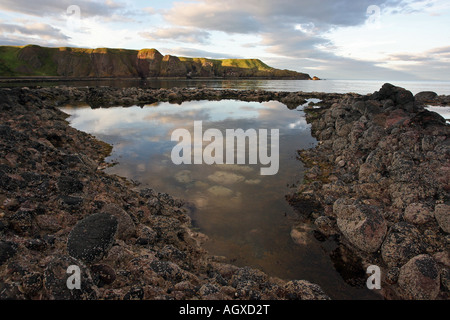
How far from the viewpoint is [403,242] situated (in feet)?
28.8

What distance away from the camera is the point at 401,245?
8.75 m

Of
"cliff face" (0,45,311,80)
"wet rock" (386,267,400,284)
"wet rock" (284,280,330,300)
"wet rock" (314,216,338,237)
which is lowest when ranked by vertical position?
"wet rock" (386,267,400,284)

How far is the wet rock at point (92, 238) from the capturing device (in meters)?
6.42

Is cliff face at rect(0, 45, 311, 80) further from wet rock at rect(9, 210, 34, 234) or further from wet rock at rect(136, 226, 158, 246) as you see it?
wet rock at rect(136, 226, 158, 246)

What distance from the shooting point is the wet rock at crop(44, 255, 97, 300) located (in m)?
5.05

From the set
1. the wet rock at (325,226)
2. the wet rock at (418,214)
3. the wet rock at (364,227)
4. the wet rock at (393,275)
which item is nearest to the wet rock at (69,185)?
the wet rock at (325,226)

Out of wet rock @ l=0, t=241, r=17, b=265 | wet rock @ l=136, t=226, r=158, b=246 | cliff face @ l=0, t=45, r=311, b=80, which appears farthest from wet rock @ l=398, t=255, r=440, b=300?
A: cliff face @ l=0, t=45, r=311, b=80

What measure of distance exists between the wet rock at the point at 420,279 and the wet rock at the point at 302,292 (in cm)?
307

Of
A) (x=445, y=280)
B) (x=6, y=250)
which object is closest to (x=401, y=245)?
(x=445, y=280)

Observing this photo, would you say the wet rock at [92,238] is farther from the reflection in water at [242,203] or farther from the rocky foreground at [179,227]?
the reflection in water at [242,203]

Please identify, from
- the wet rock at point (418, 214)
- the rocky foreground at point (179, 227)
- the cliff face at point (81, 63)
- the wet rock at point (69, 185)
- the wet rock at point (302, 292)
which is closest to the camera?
the rocky foreground at point (179, 227)

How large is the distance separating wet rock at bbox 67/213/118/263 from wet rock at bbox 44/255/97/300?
2.80 feet
